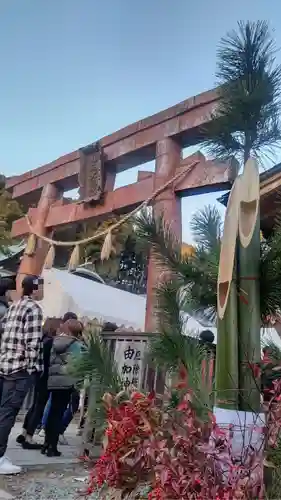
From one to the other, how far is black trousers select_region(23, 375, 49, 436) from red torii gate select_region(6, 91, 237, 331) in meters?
1.33

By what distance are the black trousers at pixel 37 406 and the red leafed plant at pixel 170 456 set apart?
9.66 feet

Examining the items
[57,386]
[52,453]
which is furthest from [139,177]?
[52,453]

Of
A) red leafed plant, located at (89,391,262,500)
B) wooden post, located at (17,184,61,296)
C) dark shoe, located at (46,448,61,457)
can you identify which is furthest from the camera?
wooden post, located at (17,184,61,296)

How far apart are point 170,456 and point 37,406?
3.42 m

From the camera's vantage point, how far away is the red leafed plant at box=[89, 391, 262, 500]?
5.59 feet

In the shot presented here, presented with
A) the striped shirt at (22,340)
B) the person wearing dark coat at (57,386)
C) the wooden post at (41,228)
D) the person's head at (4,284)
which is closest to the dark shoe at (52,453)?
the person wearing dark coat at (57,386)

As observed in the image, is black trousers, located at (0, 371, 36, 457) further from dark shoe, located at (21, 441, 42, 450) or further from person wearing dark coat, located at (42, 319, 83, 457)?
dark shoe, located at (21, 441, 42, 450)

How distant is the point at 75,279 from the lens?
9086mm

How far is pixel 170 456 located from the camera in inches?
72.7

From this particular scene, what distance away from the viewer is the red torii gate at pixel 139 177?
695 cm

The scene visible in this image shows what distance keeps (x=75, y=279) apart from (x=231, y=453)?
24.5 ft

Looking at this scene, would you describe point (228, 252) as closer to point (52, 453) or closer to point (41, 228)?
point (52, 453)

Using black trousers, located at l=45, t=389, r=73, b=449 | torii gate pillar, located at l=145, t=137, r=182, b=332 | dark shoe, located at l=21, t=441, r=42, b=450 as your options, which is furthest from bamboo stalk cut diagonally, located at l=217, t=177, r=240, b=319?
torii gate pillar, located at l=145, t=137, r=182, b=332

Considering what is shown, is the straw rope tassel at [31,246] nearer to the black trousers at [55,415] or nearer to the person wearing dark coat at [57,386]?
the person wearing dark coat at [57,386]
